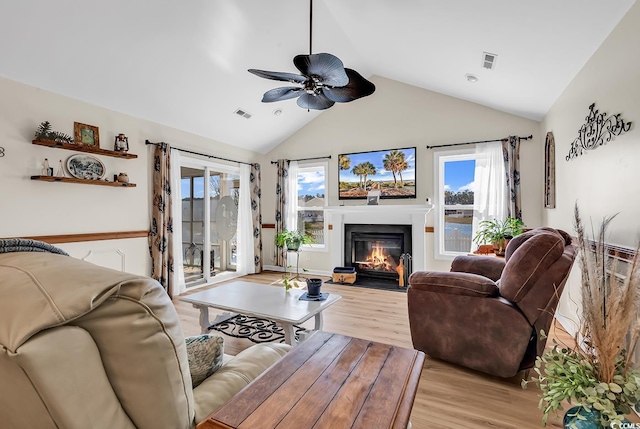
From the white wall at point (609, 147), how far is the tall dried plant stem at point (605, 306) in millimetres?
388

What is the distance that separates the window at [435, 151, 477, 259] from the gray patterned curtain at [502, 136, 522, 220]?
1.53ft

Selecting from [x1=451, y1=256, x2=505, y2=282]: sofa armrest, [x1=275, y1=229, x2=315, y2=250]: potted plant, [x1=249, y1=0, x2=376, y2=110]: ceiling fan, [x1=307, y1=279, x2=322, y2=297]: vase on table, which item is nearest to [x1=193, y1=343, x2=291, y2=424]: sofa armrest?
[x1=307, y1=279, x2=322, y2=297]: vase on table

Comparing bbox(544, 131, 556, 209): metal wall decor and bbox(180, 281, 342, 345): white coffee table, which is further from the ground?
bbox(544, 131, 556, 209): metal wall decor

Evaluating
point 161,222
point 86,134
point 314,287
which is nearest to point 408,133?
point 314,287

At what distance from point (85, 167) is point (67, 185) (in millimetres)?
269

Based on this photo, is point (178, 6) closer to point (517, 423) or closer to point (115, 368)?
point (115, 368)

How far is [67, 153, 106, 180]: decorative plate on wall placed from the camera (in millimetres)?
3439

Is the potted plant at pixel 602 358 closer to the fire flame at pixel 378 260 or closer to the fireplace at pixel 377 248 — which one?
the fireplace at pixel 377 248

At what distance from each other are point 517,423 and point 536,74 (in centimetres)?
309

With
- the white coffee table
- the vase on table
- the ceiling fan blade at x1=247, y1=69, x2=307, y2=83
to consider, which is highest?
the ceiling fan blade at x1=247, y1=69, x2=307, y2=83

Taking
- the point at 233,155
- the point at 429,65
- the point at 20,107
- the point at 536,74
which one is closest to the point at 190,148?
the point at 233,155

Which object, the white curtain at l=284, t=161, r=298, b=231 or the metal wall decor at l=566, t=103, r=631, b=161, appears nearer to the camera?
the metal wall decor at l=566, t=103, r=631, b=161

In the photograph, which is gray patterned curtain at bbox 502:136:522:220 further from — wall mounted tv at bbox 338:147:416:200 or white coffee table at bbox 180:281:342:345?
white coffee table at bbox 180:281:342:345

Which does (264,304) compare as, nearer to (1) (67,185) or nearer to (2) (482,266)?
(2) (482,266)
